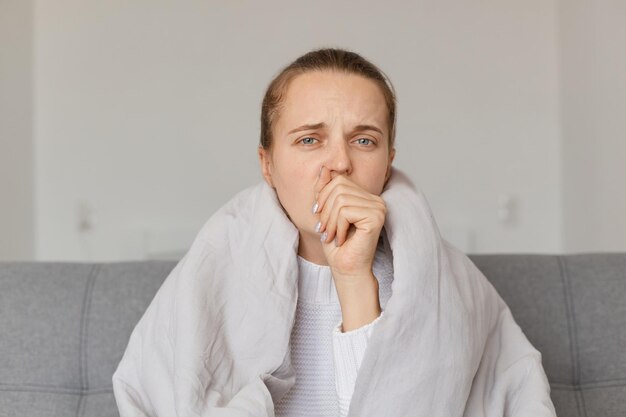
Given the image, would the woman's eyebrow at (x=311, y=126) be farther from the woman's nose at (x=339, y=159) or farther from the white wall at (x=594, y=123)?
the white wall at (x=594, y=123)

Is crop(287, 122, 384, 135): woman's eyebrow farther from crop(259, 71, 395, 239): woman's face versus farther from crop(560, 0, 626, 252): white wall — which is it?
crop(560, 0, 626, 252): white wall

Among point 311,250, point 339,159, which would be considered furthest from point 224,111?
point 339,159

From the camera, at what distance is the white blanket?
54.4 inches

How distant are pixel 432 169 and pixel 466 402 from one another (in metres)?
2.17

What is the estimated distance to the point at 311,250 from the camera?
1604 millimetres

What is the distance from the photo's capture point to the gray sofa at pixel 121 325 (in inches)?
68.4

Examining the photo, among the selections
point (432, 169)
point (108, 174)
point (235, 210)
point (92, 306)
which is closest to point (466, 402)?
point (235, 210)

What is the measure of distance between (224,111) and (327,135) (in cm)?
213

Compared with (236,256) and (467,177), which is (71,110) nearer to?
(467,177)

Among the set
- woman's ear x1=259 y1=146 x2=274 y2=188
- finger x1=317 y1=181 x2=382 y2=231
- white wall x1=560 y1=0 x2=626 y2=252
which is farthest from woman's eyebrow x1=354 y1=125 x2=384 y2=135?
white wall x1=560 y1=0 x2=626 y2=252

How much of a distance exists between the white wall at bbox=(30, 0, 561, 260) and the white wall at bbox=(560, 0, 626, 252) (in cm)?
13

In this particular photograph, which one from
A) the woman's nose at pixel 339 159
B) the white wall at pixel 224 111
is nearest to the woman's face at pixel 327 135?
the woman's nose at pixel 339 159

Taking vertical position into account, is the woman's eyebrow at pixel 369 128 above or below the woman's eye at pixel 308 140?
above

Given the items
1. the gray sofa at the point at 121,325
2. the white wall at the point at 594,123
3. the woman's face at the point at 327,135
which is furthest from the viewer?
the white wall at the point at 594,123
